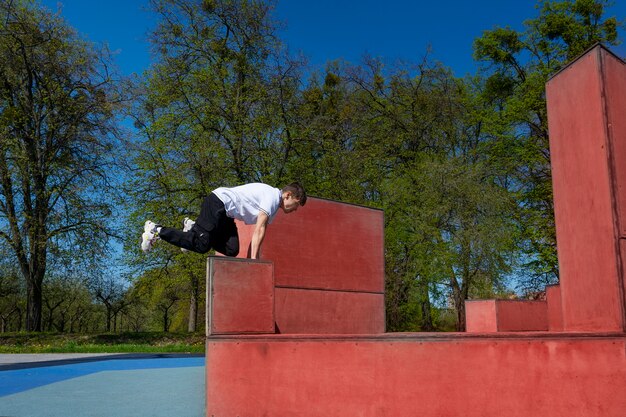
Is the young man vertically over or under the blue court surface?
over

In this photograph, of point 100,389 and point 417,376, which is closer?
point 417,376

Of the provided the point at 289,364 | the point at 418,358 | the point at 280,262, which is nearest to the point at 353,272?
the point at 280,262

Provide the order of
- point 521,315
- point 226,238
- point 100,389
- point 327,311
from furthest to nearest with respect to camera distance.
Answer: point 521,315 < point 327,311 < point 100,389 < point 226,238

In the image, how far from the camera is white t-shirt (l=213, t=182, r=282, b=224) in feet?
16.6

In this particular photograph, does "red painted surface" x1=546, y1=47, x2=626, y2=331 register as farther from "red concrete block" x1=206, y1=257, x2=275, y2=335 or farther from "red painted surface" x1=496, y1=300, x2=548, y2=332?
"red painted surface" x1=496, y1=300, x2=548, y2=332

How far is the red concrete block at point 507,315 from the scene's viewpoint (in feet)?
37.4

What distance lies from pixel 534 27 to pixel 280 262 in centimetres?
2459

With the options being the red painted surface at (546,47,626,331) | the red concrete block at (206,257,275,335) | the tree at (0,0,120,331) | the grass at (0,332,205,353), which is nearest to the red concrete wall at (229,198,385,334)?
the red concrete block at (206,257,275,335)

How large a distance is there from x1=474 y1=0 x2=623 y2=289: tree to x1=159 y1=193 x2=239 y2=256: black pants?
69.2ft

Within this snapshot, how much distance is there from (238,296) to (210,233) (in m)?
0.89

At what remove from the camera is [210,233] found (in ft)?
17.3

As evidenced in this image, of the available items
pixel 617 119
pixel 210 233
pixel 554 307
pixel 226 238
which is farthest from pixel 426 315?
pixel 617 119

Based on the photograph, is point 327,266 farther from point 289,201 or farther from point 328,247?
point 289,201

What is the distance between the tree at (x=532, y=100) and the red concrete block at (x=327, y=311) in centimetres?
1777
